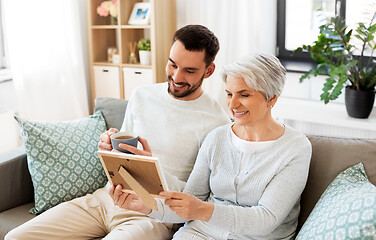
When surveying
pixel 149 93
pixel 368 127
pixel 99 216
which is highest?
pixel 149 93

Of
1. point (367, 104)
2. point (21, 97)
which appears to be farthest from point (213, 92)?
point (21, 97)

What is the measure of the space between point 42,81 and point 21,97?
0.81ft

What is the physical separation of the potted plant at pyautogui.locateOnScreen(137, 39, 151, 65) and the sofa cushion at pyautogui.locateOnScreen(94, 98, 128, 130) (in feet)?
4.41

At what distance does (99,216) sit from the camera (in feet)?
5.90

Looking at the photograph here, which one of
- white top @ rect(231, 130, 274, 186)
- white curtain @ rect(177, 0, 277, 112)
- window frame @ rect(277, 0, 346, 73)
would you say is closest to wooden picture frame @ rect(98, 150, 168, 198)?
white top @ rect(231, 130, 274, 186)

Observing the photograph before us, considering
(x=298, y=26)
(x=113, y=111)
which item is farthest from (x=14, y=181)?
(x=298, y=26)

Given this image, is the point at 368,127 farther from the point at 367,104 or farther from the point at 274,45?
the point at 274,45

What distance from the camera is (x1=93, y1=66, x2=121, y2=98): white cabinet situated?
3.65 meters

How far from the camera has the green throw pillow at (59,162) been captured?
1.90 m

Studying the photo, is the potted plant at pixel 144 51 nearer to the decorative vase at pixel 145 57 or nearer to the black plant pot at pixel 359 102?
the decorative vase at pixel 145 57

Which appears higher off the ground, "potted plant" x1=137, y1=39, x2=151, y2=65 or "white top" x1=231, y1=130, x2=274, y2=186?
"potted plant" x1=137, y1=39, x2=151, y2=65

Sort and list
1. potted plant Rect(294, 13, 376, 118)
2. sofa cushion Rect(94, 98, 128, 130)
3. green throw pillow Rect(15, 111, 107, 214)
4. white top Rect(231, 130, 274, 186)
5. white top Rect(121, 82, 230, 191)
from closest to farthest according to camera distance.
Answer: white top Rect(231, 130, 274, 186)
white top Rect(121, 82, 230, 191)
green throw pillow Rect(15, 111, 107, 214)
sofa cushion Rect(94, 98, 128, 130)
potted plant Rect(294, 13, 376, 118)

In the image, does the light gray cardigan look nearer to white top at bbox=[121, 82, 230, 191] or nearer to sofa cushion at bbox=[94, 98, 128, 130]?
white top at bbox=[121, 82, 230, 191]

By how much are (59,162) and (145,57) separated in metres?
1.74
